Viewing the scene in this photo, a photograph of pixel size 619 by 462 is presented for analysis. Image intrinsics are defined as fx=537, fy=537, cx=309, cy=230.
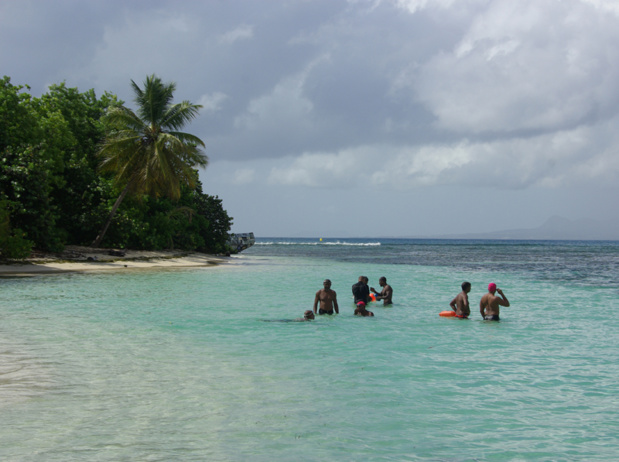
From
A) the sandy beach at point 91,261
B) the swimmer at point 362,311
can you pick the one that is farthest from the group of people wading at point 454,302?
the sandy beach at point 91,261

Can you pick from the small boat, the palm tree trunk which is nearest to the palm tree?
the palm tree trunk

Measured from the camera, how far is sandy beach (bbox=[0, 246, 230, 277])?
28.7 metres

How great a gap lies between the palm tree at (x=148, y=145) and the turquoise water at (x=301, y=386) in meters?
21.8

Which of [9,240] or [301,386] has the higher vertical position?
[9,240]

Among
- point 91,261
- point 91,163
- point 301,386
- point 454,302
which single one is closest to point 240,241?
point 91,163

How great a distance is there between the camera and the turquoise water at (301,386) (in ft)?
18.4

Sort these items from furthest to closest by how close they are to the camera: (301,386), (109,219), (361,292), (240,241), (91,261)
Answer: (240,241) < (109,219) < (91,261) < (361,292) < (301,386)

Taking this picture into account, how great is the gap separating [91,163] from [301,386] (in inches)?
1478

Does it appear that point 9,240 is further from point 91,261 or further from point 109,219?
point 109,219

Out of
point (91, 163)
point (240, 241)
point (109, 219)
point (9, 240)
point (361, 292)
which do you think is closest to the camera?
point (361, 292)

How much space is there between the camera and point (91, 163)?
134ft

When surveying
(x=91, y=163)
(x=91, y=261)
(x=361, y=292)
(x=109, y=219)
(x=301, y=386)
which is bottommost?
(x=301, y=386)

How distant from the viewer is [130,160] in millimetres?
37188

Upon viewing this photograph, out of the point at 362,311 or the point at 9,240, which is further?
the point at 9,240
